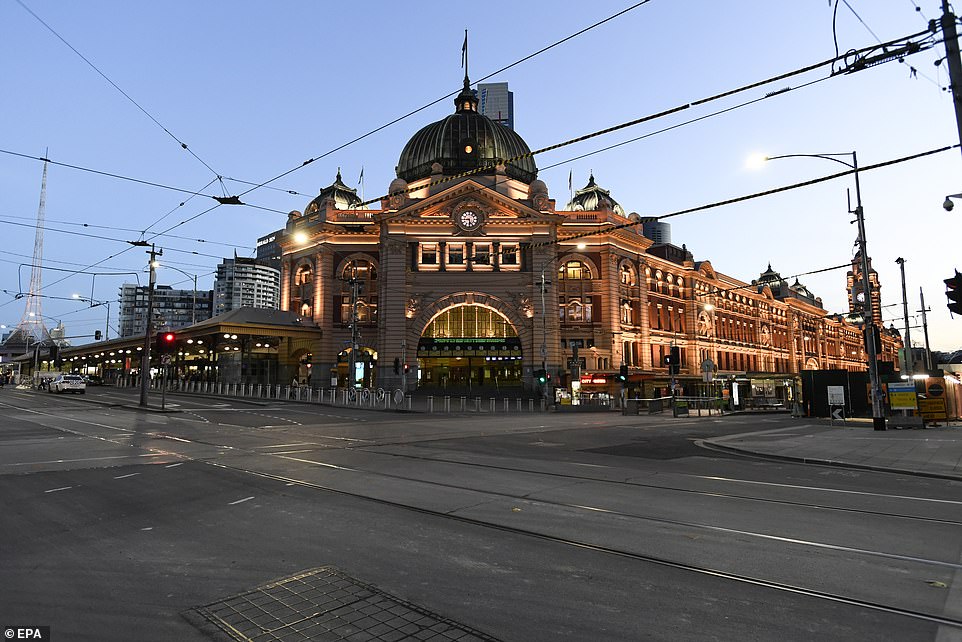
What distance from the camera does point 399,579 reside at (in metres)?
5.66

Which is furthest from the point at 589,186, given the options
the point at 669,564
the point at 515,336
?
A: the point at 669,564

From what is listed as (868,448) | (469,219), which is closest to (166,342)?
(868,448)

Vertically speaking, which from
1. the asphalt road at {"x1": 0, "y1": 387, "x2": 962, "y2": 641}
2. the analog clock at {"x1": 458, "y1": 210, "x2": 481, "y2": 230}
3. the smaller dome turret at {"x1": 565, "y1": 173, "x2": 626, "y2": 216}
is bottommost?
the asphalt road at {"x1": 0, "y1": 387, "x2": 962, "y2": 641}

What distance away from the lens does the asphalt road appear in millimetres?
4816

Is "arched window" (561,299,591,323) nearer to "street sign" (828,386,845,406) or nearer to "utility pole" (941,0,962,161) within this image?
"street sign" (828,386,845,406)

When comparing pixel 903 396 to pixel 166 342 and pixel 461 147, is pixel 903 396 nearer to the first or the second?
pixel 166 342

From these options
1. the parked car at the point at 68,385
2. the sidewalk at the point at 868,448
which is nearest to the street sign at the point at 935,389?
the sidewalk at the point at 868,448

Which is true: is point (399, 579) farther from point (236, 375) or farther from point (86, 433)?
point (236, 375)

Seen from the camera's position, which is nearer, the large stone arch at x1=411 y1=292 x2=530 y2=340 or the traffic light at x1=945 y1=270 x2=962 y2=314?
the traffic light at x1=945 y1=270 x2=962 y2=314

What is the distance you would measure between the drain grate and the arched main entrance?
52750 mm

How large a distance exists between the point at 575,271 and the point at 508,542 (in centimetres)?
5804

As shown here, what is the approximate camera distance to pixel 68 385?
175ft

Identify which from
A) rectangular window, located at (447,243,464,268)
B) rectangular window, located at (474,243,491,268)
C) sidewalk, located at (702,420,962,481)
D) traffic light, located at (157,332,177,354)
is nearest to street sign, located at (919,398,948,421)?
sidewalk, located at (702,420,962,481)

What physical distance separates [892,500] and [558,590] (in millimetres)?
7626
